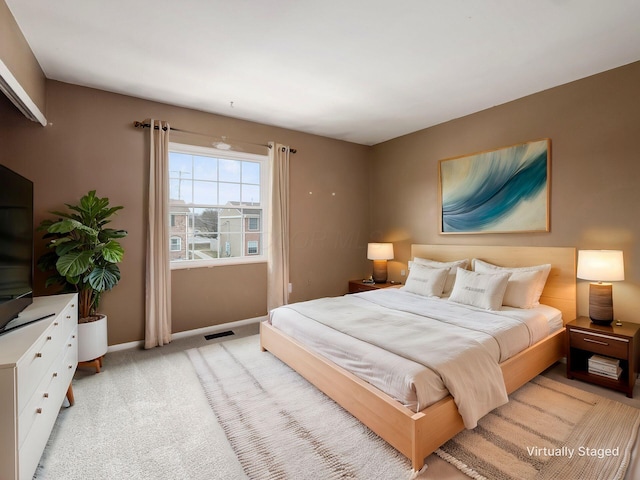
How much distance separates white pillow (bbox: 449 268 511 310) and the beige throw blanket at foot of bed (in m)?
0.70

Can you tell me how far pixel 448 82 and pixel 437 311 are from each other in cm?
223

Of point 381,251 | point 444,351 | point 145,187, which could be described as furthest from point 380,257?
point 145,187

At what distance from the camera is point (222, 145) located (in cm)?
386

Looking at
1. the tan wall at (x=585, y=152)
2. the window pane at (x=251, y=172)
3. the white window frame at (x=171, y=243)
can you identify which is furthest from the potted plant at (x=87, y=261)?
the tan wall at (x=585, y=152)

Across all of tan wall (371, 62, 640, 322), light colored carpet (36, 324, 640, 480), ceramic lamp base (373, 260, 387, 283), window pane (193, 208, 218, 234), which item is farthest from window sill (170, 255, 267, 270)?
tan wall (371, 62, 640, 322)

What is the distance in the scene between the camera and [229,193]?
4023mm

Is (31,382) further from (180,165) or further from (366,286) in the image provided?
(366,286)

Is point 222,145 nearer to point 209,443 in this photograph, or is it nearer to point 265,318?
point 265,318

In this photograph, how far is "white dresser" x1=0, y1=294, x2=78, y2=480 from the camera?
124 centimetres

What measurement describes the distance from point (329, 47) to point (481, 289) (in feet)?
8.56

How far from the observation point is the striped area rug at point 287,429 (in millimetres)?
1659

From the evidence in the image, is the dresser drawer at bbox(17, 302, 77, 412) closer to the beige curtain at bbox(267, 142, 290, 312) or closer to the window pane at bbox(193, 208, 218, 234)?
the window pane at bbox(193, 208, 218, 234)

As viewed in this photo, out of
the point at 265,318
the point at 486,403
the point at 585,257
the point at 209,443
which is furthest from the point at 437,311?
the point at 265,318

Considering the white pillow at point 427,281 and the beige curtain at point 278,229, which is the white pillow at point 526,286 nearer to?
the white pillow at point 427,281
